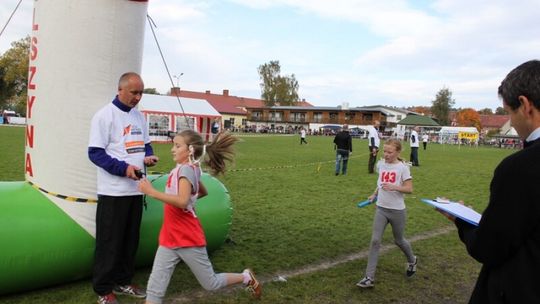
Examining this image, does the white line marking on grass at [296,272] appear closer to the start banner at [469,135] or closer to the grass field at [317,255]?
the grass field at [317,255]

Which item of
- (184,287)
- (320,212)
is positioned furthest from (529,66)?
(320,212)

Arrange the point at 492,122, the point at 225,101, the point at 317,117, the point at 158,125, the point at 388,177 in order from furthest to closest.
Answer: the point at 492,122 → the point at 317,117 → the point at 225,101 → the point at 158,125 → the point at 388,177

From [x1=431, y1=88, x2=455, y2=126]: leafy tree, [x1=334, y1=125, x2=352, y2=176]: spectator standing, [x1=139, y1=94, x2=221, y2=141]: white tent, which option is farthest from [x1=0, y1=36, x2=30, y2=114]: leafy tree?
[x1=431, y1=88, x2=455, y2=126]: leafy tree

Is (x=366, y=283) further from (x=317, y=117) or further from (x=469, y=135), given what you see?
(x=317, y=117)

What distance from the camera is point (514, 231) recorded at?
1.79 metres

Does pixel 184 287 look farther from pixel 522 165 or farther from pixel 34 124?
pixel 522 165

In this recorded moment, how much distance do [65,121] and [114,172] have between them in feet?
2.71

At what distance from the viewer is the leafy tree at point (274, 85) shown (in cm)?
8694

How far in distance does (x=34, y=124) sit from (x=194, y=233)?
2077 mm

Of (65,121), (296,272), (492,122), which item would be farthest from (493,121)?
(65,121)

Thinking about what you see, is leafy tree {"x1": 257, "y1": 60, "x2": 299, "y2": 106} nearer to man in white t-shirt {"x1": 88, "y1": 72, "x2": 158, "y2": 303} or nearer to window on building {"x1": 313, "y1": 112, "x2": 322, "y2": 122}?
window on building {"x1": 313, "y1": 112, "x2": 322, "y2": 122}

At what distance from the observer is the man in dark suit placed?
176 cm

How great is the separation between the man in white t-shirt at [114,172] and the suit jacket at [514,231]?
287 centimetres

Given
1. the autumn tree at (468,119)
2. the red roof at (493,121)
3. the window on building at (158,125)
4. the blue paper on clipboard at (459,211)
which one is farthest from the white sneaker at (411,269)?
the red roof at (493,121)
